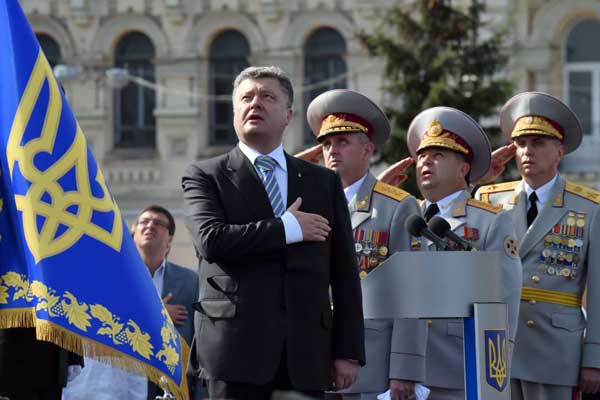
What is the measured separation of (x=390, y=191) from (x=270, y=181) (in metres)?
1.55

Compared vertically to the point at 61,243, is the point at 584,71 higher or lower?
higher

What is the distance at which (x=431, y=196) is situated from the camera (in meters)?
8.37

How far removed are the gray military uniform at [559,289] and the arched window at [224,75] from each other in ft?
65.2

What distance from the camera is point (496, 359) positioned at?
675 cm

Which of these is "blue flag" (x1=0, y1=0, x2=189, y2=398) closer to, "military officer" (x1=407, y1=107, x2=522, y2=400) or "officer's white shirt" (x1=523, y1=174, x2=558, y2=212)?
"military officer" (x1=407, y1=107, x2=522, y2=400)

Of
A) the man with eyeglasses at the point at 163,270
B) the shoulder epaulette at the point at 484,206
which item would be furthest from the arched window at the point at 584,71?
the shoulder epaulette at the point at 484,206

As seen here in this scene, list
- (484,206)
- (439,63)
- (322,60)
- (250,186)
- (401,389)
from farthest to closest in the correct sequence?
(322,60) → (439,63) → (484,206) → (401,389) → (250,186)

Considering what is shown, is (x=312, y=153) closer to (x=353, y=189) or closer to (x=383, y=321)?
(x=353, y=189)

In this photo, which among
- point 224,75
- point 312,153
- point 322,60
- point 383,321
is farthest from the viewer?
point 224,75

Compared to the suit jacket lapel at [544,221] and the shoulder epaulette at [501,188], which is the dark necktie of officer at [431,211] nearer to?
the suit jacket lapel at [544,221]

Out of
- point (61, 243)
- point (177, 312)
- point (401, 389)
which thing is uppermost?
point (61, 243)

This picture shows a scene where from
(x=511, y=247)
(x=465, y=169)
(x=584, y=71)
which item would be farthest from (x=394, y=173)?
(x=584, y=71)

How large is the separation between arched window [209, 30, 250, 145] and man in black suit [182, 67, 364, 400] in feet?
70.4

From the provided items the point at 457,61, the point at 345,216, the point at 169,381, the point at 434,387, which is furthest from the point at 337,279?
the point at 457,61
